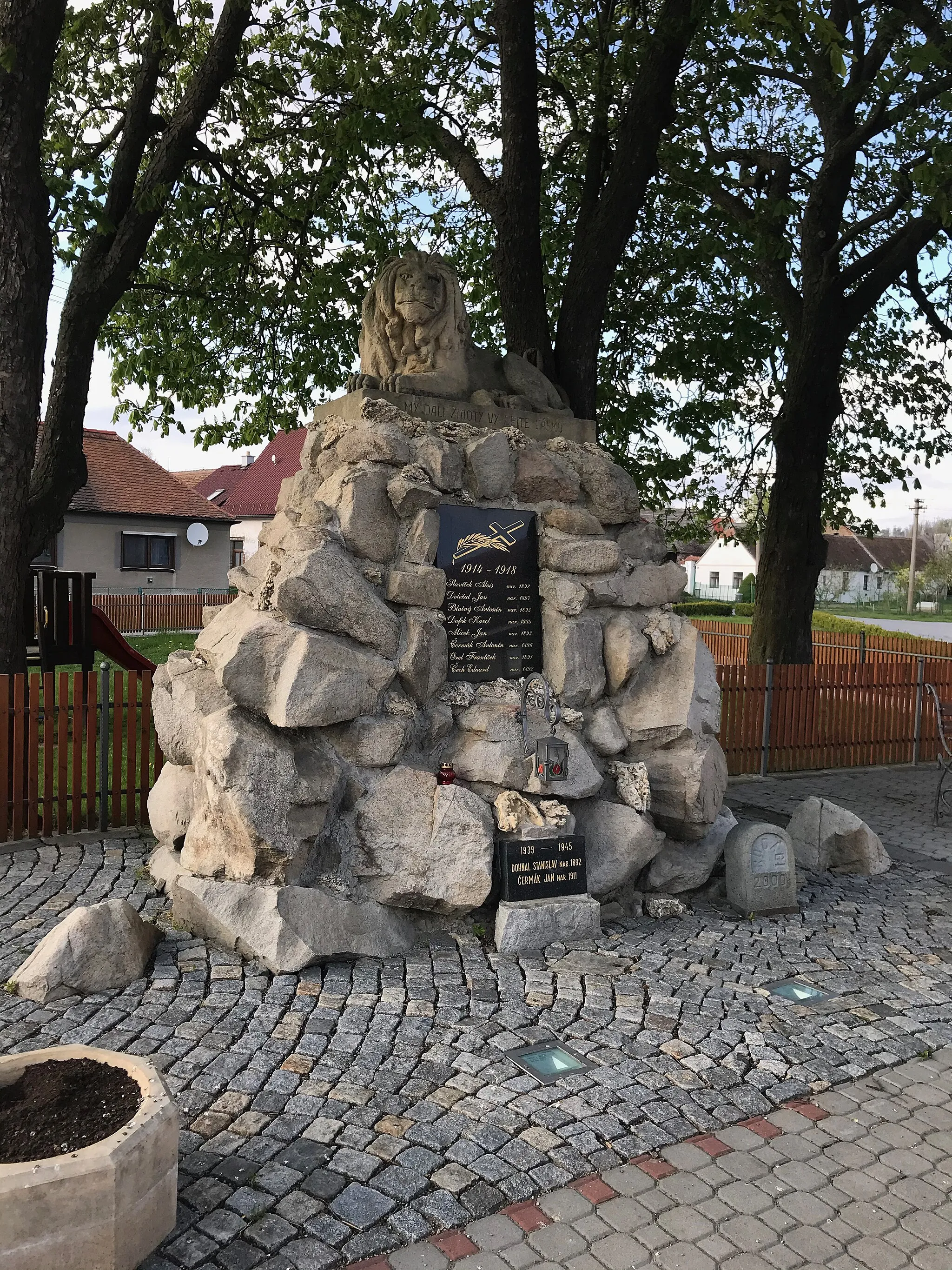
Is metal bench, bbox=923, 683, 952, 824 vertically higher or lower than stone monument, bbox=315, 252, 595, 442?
lower

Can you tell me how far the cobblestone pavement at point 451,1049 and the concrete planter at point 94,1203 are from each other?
22 centimetres

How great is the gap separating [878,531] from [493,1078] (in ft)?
48.1

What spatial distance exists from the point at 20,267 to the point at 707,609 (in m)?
30.7

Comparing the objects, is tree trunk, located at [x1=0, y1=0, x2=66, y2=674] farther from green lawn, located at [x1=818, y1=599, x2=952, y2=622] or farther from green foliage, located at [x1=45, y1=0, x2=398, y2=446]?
green lawn, located at [x1=818, y1=599, x2=952, y2=622]

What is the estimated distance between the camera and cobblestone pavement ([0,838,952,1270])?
3.70 metres

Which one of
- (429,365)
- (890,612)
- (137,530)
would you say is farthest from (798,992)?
(890,612)

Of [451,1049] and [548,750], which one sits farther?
[548,750]

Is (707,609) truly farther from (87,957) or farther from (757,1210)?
(757,1210)

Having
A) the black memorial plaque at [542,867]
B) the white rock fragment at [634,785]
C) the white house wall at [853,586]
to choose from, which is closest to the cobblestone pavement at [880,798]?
the white rock fragment at [634,785]

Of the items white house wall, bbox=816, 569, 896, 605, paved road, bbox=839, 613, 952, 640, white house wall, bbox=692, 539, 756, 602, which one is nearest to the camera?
paved road, bbox=839, 613, 952, 640

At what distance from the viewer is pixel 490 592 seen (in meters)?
6.87

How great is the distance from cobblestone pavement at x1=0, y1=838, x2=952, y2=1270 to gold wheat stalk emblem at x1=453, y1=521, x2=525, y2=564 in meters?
2.52

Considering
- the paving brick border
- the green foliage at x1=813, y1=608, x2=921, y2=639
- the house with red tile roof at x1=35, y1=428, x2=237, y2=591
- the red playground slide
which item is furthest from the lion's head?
the green foliage at x1=813, y1=608, x2=921, y2=639

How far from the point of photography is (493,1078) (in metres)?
4.54
